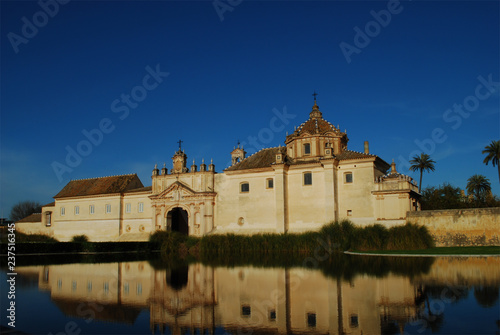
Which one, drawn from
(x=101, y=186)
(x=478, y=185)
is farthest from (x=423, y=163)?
(x=101, y=186)

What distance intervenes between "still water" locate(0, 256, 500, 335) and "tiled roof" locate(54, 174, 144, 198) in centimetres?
3475

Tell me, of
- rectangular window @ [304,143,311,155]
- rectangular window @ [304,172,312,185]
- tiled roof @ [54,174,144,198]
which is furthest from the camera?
tiled roof @ [54,174,144,198]

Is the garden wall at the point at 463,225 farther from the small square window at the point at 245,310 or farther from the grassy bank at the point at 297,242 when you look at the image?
the small square window at the point at 245,310

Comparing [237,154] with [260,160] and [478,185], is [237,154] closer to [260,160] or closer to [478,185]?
[260,160]

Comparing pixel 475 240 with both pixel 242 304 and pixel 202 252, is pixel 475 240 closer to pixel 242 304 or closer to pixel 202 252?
pixel 202 252

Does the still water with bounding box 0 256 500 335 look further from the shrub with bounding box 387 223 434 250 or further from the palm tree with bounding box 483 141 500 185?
the palm tree with bounding box 483 141 500 185

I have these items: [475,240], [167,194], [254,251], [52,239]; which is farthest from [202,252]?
[52,239]

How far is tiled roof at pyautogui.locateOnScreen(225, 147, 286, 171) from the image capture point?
43.5m

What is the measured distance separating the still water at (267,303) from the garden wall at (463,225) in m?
14.7

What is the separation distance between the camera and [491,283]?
47.5ft

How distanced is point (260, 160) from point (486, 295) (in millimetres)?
32710

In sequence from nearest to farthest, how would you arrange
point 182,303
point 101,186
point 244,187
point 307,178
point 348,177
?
point 182,303 → point 348,177 → point 307,178 → point 244,187 → point 101,186

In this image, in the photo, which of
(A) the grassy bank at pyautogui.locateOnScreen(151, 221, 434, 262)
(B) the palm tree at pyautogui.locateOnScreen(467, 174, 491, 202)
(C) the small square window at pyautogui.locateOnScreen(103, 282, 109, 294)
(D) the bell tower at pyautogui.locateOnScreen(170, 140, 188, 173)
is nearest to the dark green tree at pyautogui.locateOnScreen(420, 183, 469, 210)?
(B) the palm tree at pyautogui.locateOnScreen(467, 174, 491, 202)

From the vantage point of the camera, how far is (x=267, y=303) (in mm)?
12398
